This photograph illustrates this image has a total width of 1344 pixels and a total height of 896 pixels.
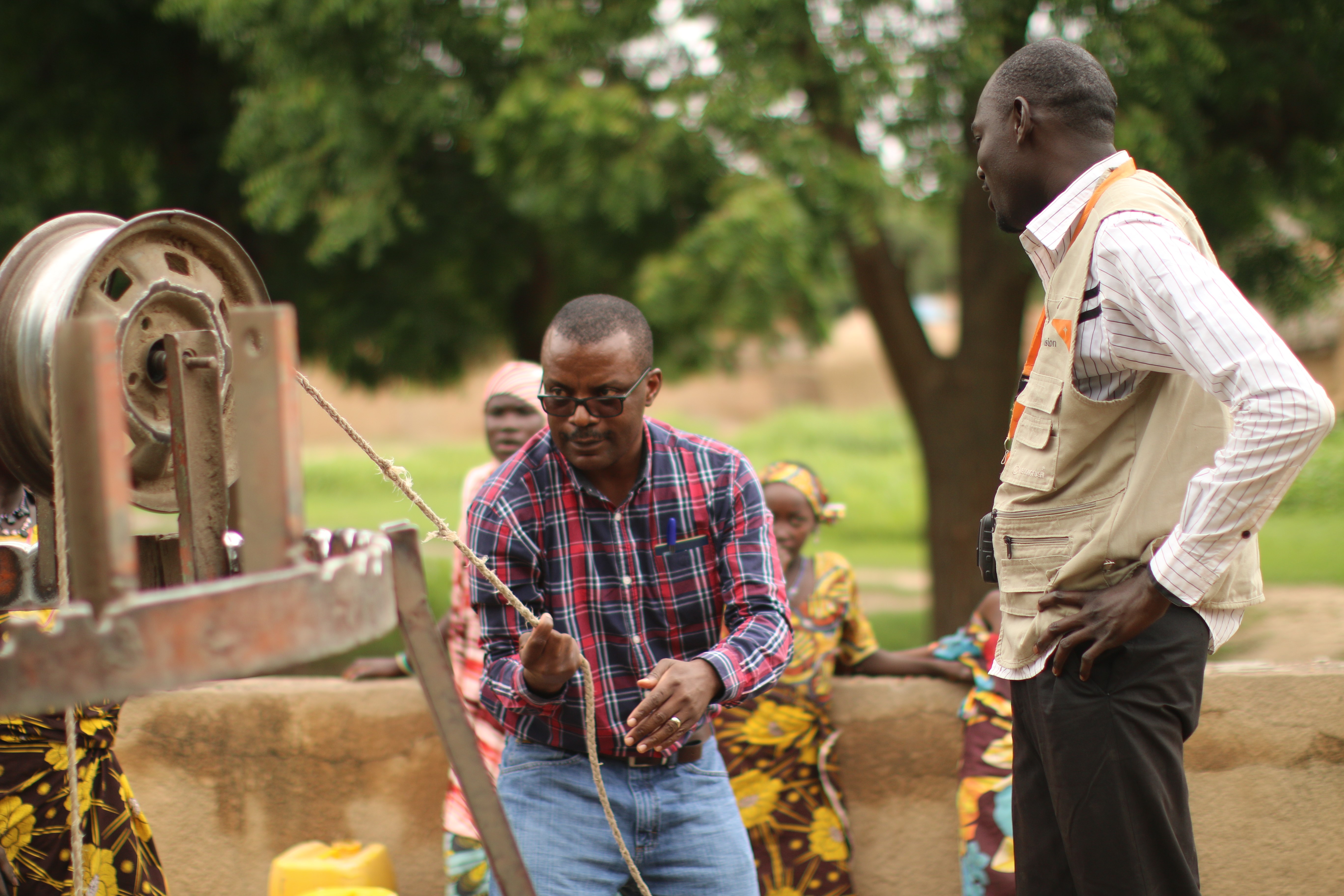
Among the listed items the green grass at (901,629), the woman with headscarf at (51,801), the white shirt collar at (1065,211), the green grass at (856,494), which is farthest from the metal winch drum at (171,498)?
the green grass at (901,629)

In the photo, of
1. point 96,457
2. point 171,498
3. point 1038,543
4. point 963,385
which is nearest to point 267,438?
point 96,457

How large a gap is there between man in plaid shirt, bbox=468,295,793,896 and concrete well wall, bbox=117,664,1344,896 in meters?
1.28

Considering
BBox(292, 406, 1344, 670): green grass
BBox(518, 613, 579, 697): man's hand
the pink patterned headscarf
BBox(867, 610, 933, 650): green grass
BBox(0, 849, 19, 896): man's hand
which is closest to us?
BBox(518, 613, 579, 697): man's hand

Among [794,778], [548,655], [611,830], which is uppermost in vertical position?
[548,655]

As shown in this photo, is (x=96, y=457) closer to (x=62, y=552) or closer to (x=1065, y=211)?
(x=62, y=552)

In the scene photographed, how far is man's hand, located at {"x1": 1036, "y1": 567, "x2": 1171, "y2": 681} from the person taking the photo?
2111 millimetres

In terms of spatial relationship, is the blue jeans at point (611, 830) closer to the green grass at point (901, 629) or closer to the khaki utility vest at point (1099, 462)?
the khaki utility vest at point (1099, 462)

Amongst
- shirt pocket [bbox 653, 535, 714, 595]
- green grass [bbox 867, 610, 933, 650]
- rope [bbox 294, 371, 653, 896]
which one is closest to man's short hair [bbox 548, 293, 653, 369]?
shirt pocket [bbox 653, 535, 714, 595]

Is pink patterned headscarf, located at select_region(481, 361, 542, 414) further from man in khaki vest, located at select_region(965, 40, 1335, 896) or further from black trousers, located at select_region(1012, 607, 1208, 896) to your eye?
black trousers, located at select_region(1012, 607, 1208, 896)

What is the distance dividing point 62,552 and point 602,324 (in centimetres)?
126

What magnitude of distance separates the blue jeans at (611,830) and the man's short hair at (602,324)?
924mm

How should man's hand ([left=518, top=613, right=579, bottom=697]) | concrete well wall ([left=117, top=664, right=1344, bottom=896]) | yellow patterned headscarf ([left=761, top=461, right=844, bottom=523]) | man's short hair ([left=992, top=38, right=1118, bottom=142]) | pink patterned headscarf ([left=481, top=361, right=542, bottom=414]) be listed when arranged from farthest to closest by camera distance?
pink patterned headscarf ([left=481, top=361, right=542, bottom=414]) < yellow patterned headscarf ([left=761, top=461, right=844, bottom=523]) < concrete well wall ([left=117, top=664, right=1344, bottom=896]) < man's short hair ([left=992, top=38, right=1118, bottom=142]) < man's hand ([left=518, top=613, right=579, bottom=697])

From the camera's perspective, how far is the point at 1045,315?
92.0 inches

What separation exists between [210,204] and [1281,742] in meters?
6.53
